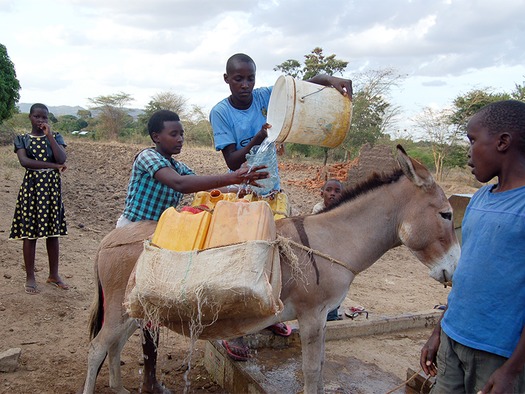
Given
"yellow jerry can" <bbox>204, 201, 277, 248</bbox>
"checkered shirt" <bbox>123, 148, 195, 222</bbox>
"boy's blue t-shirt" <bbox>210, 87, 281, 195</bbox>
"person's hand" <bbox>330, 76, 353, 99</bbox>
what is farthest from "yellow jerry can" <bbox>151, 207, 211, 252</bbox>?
"person's hand" <bbox>330, 76, 353, 99</bbox>

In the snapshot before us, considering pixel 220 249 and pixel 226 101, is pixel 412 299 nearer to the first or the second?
pixel 226 101

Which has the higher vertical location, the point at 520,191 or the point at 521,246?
the point at 520,191

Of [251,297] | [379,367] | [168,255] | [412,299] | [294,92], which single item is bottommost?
[412,299]

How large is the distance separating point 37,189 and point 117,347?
2832 mm

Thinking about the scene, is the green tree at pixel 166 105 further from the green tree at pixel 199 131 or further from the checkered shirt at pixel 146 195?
the checkered shirt at pixel 146 195

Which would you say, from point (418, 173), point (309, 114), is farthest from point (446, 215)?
point (309, 114)

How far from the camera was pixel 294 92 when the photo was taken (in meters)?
3.22

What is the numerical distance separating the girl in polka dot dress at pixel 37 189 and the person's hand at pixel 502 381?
5.02 metres

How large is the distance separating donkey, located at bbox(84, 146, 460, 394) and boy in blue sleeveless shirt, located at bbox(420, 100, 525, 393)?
2.89ft

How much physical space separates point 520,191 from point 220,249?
4.68ft

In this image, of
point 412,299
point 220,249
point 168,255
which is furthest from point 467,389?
point 412,299

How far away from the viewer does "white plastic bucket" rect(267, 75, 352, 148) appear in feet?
10.6

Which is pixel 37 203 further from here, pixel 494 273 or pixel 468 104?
pixel 468 104

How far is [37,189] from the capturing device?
18.1 ft
